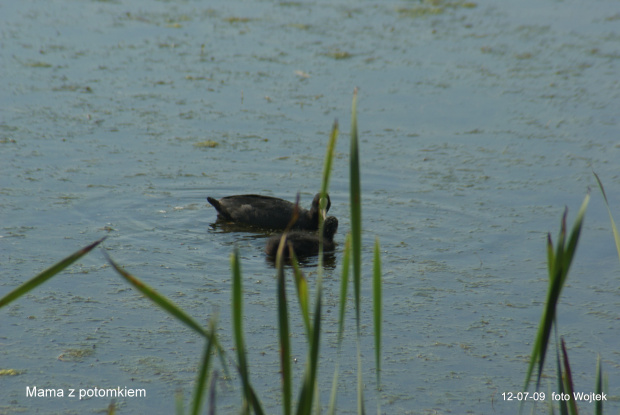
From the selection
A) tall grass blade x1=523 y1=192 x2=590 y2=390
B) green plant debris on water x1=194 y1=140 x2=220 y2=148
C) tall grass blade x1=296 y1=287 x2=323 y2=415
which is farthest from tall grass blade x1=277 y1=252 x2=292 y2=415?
green plant debris on water x1=194 y1=140 x2=220 y2=148

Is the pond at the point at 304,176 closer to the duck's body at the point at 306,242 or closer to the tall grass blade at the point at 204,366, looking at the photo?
the duck's body at the point at 306,242

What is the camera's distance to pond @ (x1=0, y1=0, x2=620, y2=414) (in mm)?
4273

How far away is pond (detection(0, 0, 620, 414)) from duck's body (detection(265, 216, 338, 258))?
0.62ft

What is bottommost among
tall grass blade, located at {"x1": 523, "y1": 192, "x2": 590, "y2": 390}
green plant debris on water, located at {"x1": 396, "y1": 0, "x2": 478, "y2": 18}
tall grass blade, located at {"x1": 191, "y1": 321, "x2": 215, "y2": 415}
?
tall grass blade, located at {"x1": 191, "y1": 321, "x2": 215, "y2": 415}

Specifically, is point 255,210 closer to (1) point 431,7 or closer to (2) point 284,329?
(2) point 284,329

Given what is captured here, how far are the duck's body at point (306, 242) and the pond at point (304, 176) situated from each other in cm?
19

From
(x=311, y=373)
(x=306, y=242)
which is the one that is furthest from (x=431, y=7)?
(x=311, y=373)

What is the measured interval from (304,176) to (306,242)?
4.59ft

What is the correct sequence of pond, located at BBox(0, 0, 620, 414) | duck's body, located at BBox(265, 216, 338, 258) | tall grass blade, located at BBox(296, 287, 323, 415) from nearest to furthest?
tall grass blade, located at BBox(296, 287, 323, 415), pond, located at BBox(0, 0, 620, 414), duck's body, located at BBox(265, 216, 338, 258)

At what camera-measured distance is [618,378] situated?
13.9 ft

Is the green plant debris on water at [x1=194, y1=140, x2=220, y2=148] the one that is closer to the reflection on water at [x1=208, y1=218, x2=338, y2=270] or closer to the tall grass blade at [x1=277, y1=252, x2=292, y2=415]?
the reflection on water at [x1=208, y1=218, x2=338, y2=270]

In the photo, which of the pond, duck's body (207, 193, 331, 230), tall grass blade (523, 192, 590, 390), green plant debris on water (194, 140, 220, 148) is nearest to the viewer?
tall grass blade (523, 192, 590, 390)

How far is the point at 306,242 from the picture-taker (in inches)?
247

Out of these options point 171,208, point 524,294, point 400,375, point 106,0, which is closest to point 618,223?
point 524,294
